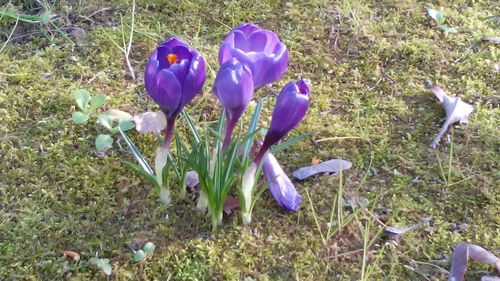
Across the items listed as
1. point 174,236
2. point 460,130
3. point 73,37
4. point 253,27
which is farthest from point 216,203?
point 73,37

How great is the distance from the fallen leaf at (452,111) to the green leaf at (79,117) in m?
0.90

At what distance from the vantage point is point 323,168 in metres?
1.57

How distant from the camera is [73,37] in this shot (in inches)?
77.1

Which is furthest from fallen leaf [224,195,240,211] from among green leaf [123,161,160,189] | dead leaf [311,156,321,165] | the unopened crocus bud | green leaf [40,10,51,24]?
green leaf [40,10,51,24]

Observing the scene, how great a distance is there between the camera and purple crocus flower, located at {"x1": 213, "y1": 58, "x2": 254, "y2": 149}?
1163 millimetres

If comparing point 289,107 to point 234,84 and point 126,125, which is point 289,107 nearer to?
point 234,84

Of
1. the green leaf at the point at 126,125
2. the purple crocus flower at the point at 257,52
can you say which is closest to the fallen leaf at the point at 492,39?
the purple crocus flower at the point at 257,52

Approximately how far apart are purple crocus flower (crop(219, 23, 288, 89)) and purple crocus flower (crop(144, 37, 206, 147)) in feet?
0.22

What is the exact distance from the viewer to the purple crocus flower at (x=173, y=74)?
119 centimetres

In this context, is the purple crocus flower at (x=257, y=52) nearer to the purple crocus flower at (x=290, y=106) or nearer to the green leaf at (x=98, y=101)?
the purple crocus flower at (x=290, y=106)

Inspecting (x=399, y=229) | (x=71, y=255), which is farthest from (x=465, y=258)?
(x=71, y=255)

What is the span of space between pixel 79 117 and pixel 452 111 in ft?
→ 3.24

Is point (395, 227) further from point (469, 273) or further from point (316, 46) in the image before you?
point (316, 46)

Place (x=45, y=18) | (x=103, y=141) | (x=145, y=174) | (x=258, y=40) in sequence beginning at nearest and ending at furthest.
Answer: (x=258, y=40), (x=145, y=174), (x=103, y=141), (x=45, y=18)
